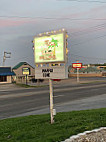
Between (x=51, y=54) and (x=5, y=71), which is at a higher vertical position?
(x=5, y=71)

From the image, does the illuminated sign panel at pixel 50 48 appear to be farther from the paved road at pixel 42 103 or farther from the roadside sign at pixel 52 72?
the paved road at pixel 42 103

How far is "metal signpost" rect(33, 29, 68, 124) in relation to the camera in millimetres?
7930

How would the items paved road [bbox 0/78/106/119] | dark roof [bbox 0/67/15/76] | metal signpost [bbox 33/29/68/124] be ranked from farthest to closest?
dark roof [bbox 0/67/15/76]
paved road [bbox 0/78/106/119]
metal signpost [bbox 33/29/68/124]

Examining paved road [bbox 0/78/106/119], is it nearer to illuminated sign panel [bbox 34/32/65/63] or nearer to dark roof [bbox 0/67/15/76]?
illuminated sign panel [bbox 34/32/65/63]

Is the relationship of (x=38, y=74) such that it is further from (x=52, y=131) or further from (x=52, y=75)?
(x=52, y=131)

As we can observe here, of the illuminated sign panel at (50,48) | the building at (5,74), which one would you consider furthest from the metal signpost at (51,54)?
the building at (5,74)

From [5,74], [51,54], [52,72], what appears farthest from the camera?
[5,74]

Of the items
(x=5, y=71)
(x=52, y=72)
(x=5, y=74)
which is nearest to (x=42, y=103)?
(x=52, y=72)

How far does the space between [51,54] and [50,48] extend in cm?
26

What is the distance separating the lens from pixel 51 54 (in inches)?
322

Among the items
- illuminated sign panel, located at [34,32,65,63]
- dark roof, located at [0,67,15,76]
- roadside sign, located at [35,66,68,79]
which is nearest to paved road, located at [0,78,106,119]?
roadside sign, located at [35,66,68,79]

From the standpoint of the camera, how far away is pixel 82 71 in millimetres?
155000

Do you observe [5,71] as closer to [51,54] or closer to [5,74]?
[5,74]

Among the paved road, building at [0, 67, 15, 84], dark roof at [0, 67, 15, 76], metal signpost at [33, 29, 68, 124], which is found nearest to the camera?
metal signpost at [33, 29, 68, 124]
